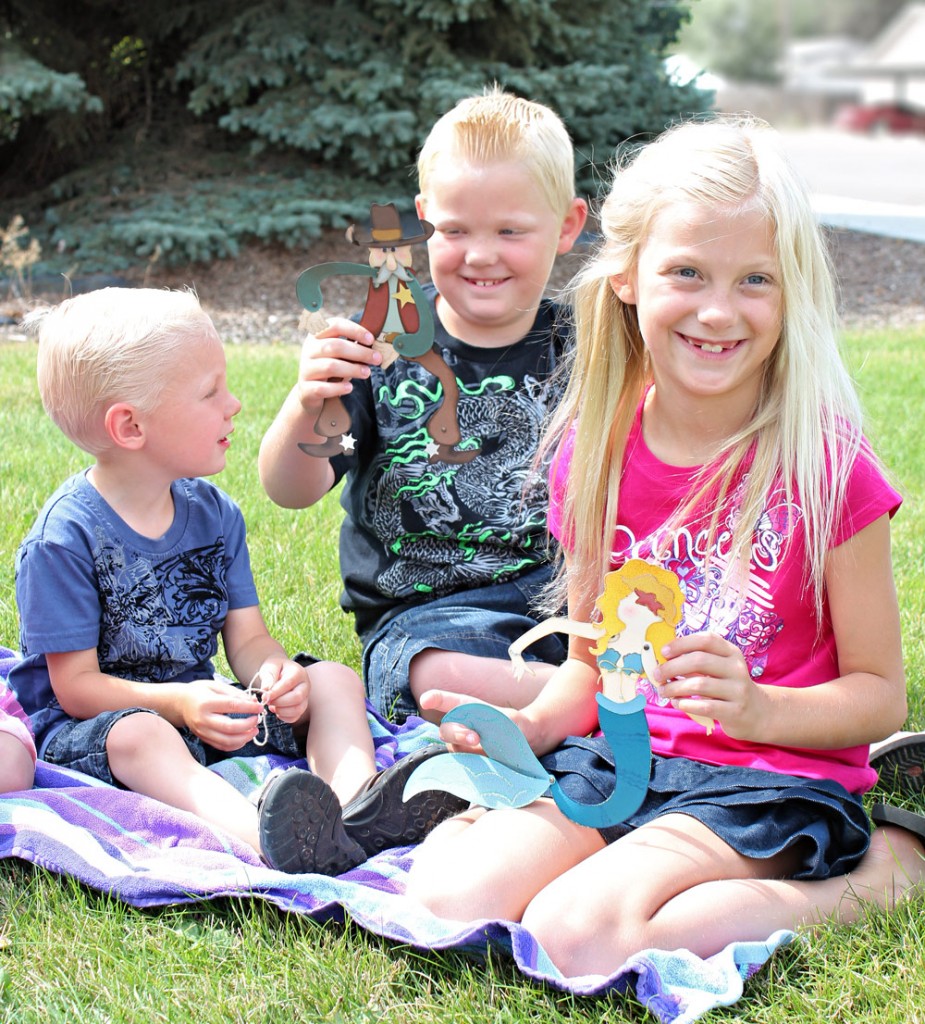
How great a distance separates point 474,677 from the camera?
9.32 ft

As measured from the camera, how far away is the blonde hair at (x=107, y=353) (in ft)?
8.06

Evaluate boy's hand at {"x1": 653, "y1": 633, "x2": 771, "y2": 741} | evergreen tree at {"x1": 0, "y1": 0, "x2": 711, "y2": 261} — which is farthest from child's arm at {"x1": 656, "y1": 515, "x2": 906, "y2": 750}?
evergreen tree at {"x1": 0, "y1": 0, "x2": 711, "y2": 261}

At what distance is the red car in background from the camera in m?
24.3

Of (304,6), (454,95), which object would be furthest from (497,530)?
(304,6)

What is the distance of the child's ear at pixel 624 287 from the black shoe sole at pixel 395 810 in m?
0.92

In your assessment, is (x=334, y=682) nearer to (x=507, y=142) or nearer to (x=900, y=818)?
(x=900, y=818)

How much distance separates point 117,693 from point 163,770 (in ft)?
Result: 0.62

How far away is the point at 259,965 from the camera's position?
75.5 inches

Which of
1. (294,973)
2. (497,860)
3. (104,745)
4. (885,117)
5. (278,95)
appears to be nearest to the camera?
(294,973)

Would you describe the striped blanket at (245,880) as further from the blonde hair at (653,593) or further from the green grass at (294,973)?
the blonde hair at (653,593)

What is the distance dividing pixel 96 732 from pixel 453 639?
837 millimetres

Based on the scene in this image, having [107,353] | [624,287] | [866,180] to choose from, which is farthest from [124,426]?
Answer: [866,180]

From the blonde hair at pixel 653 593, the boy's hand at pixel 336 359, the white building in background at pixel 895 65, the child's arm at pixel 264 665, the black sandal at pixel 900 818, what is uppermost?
the white building in background at pixel 895 65

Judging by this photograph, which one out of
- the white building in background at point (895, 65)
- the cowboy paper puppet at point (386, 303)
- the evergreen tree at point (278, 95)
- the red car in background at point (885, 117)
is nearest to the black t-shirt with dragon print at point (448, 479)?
the cowboy paper puppet at point (386, 303)
